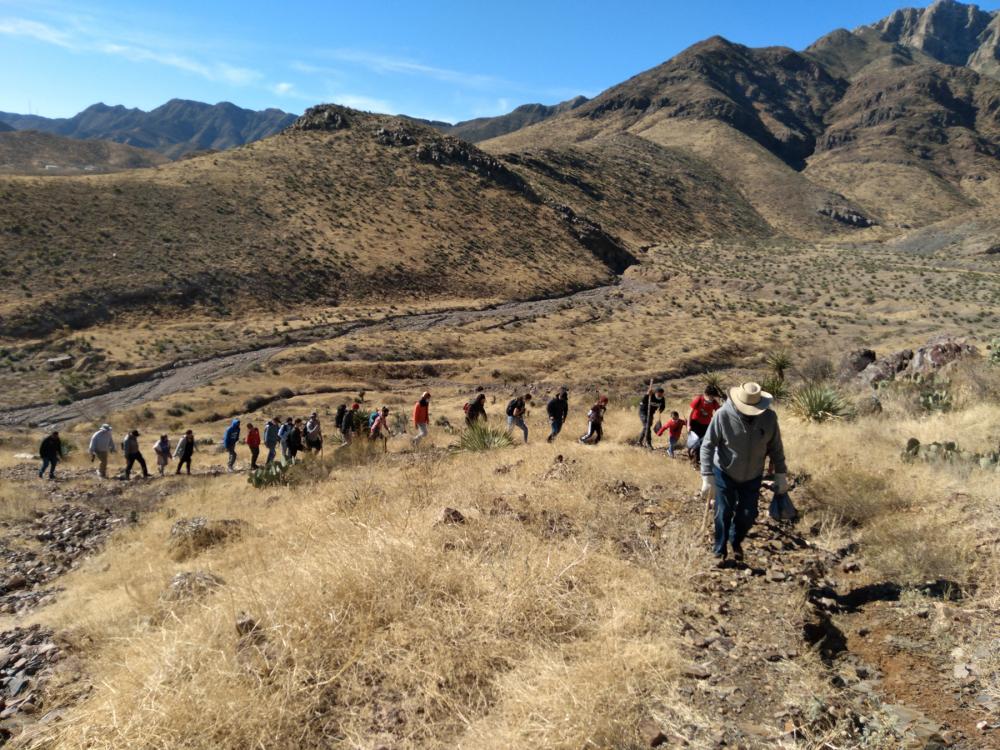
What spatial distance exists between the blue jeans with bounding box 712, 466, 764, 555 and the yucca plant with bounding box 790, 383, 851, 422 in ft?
21.8

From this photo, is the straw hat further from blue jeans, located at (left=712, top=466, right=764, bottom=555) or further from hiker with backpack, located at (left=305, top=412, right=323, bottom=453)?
hiker with backpack, located at (left=305, top=412, right=323, bottom=453)

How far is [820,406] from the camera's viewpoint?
35.9 ft

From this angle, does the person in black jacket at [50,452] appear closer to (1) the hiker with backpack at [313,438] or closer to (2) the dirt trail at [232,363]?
(1) the hiker with backpack at [313,438]

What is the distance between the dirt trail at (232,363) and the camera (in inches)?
1038

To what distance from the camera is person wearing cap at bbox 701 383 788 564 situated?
5.01 metres

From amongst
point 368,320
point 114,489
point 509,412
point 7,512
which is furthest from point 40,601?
point 368,320

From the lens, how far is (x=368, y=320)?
4319cm

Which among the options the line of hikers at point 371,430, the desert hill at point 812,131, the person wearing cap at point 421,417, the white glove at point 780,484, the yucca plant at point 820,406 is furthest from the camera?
the desert hill at point 812,131

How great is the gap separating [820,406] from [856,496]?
5223 millimetres

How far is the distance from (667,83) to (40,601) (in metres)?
164

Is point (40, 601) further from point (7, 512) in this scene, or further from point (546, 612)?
point (546, 612)

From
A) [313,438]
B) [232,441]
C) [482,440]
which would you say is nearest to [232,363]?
[232,441]

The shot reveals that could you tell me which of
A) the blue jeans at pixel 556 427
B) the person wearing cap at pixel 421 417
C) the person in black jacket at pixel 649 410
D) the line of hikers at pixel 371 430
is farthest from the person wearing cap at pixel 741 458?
the person wearing cap at pixel 421 417

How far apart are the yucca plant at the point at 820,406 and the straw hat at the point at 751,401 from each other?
261 inches
